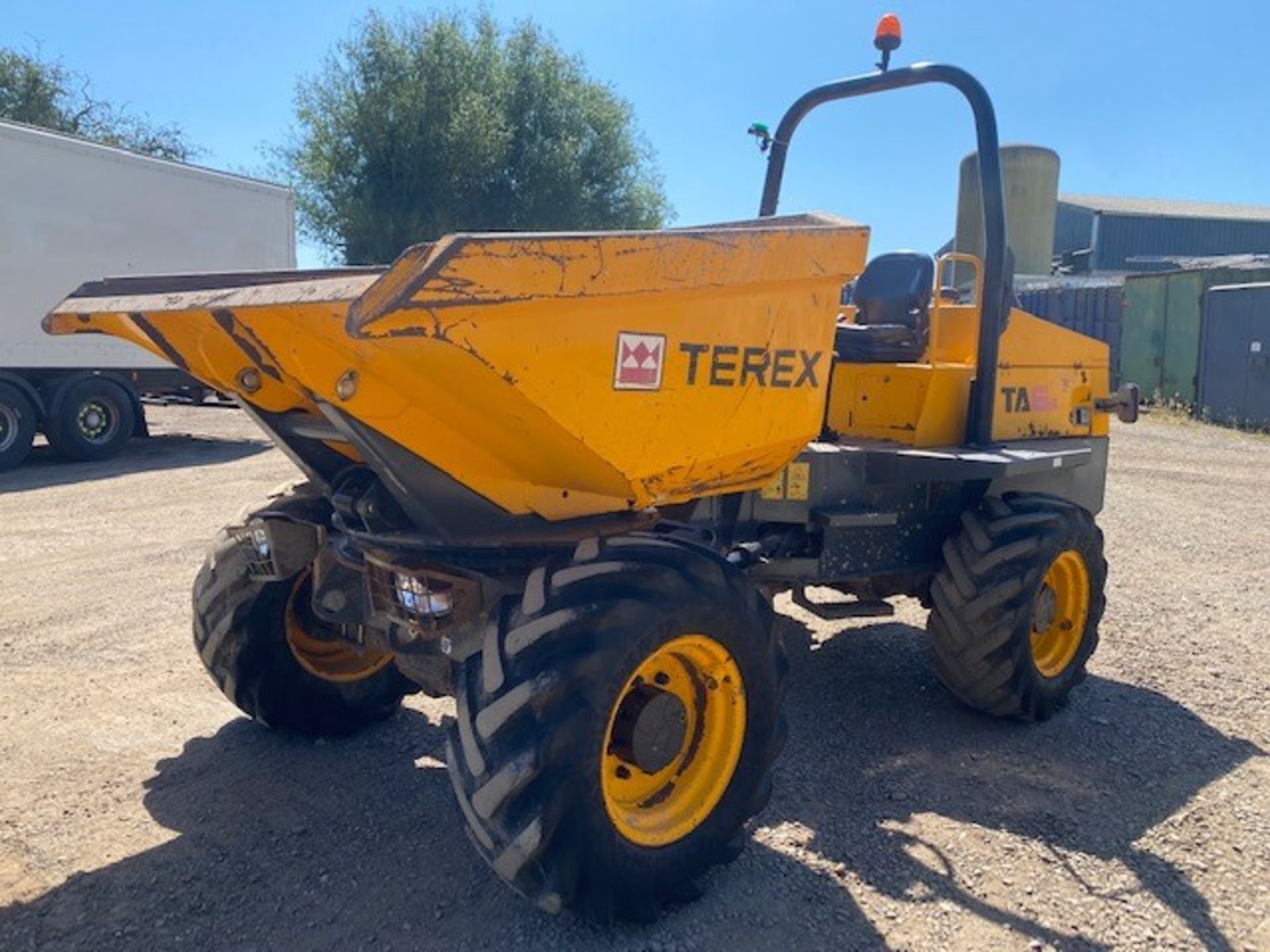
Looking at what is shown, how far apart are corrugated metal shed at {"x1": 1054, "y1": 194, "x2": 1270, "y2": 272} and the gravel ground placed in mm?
36728

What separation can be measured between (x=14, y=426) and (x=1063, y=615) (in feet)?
39.8

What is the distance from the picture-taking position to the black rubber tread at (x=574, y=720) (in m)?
2.69

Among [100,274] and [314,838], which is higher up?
[100,274]

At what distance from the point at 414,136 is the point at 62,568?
19.9m

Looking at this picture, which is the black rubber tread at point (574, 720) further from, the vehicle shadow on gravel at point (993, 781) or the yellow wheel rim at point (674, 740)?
the vehicle shadow on gravel at point (993, 781)

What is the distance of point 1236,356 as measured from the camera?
17844 mm

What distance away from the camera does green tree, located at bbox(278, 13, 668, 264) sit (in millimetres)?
25266

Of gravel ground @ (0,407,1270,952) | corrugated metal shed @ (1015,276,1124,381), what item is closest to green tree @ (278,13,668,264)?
corrugated metal shed @ (1015,276,1124,381)

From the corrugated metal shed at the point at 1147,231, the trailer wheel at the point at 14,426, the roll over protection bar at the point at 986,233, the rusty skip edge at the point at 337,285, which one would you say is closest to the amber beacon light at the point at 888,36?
the roll over protection bar at the point at 986,233

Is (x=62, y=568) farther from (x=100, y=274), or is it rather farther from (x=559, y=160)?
(x=559, y=160)

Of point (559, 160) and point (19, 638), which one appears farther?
point (559, 160)

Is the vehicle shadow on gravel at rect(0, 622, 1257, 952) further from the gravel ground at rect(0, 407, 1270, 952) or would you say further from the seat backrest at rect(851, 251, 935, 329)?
the seat backrest at rect(851, 251, 935, 329)

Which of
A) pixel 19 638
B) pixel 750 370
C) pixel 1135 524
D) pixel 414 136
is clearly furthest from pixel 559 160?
pixel 750 370

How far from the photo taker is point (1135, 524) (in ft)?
31.3
